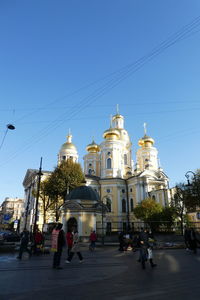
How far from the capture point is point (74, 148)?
61.1 m

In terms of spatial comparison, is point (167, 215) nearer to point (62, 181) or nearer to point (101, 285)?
point (62, 181)

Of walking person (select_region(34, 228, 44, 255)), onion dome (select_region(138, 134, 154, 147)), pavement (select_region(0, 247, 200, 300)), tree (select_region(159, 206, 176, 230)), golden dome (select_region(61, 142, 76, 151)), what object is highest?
onion dome (select_region(138, 134, 154, 147))

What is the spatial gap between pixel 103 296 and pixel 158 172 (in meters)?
50.5

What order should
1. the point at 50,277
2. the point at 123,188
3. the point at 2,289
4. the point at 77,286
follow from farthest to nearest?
the point at 123,188 → the point at 50,277 → the point at 77,286 → the point at 2,289

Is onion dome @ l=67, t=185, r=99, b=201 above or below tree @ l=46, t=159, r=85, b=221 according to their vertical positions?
below

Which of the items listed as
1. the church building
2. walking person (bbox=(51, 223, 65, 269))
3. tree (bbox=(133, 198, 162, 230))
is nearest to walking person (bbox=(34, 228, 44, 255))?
walking person (bbox=(51, 223, 65, 269))

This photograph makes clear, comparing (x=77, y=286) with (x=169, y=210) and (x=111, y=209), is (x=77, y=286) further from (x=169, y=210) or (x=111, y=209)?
(x=111, y=209)

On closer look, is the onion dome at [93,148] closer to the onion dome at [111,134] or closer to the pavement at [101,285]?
the onion dome at [111,134]

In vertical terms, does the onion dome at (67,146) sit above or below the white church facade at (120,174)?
above

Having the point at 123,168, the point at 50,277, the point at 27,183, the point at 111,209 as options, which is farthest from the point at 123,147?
the point at 50,277

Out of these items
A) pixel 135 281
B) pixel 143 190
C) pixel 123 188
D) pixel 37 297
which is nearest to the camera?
pixel 37 297

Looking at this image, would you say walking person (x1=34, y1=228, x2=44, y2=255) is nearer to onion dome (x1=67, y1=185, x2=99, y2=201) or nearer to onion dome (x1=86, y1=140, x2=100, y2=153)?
onion dome (x1=67, y1=185, x2=99, y2=201)

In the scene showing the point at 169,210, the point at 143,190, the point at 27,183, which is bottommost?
the point at 169,210

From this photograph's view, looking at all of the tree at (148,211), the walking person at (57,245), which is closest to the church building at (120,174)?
the tree at (148,211)
